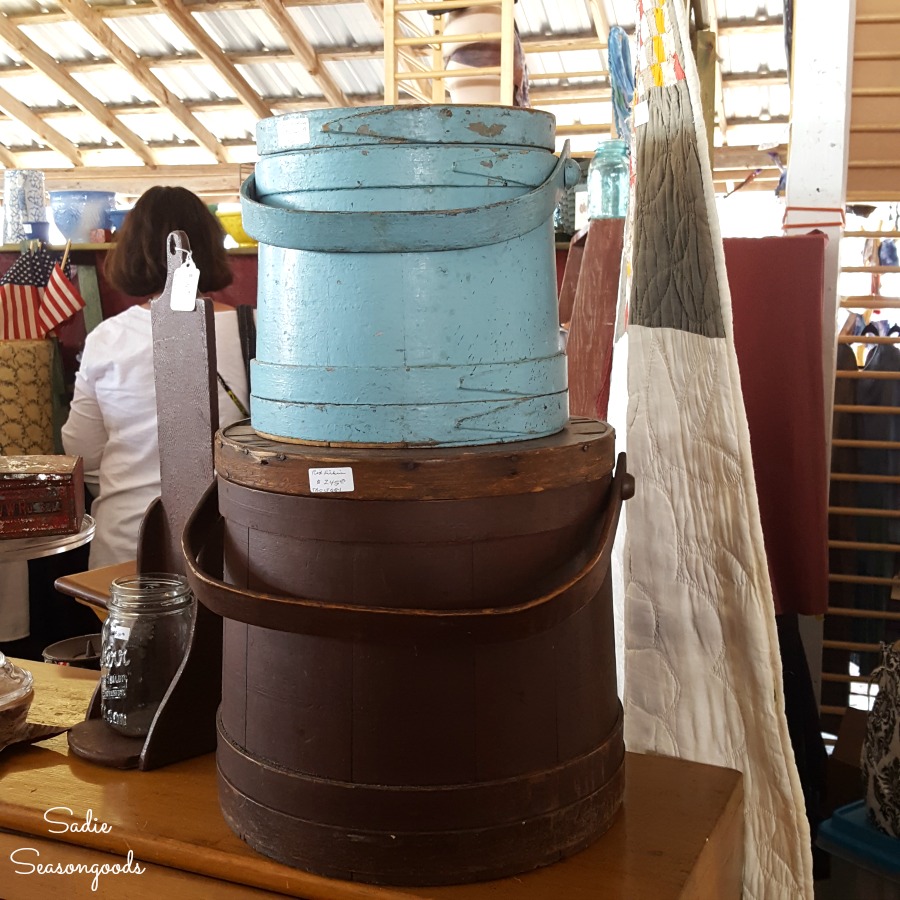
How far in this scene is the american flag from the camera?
423 cm

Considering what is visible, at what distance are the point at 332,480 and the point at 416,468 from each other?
0.08 meters

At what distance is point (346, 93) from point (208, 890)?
757 centimetres

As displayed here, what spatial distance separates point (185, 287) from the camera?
1.32 m

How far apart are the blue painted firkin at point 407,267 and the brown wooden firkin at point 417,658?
50 mm

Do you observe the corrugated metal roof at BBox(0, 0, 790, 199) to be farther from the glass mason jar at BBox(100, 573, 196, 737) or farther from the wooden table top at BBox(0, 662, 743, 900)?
the wooden table top at BBox(0, 662, 743, 900)

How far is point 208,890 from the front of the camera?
1018 millimetres

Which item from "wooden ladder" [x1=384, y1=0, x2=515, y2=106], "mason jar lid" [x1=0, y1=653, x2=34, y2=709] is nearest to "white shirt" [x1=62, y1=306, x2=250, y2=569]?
"wooden ladder" [x1=384, y1=0, x2=515, y2=106]

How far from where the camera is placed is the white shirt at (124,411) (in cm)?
289

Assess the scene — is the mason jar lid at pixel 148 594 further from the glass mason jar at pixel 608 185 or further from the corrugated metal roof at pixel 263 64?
the corrugated metal roof at pixel 263 64

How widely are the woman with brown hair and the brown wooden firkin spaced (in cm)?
171

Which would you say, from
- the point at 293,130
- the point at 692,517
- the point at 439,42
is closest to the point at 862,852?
the point at 692,517

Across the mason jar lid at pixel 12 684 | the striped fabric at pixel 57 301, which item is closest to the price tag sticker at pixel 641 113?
the mason jar lid at pixel 12 684

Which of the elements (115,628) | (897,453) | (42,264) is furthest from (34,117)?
(115,628)

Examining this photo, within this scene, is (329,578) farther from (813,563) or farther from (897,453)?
(897,453)
